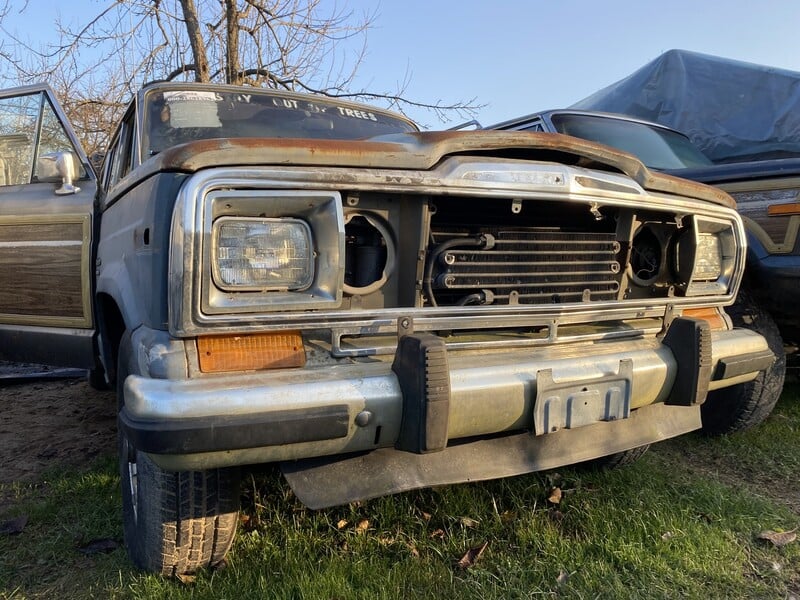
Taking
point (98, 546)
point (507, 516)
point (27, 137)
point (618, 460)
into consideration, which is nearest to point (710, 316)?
point (618, 460)

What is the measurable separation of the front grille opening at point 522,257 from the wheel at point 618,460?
36.2 inches

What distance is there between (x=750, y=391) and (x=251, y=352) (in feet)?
9.58

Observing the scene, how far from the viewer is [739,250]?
9.15ft

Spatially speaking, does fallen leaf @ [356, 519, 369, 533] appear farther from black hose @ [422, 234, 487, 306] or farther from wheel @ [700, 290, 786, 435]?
wheel @ [700, 290, 786, 435]

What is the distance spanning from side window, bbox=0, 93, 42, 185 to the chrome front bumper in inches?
106

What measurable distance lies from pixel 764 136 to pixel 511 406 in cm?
700

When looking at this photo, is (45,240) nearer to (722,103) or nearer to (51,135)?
(51,135)

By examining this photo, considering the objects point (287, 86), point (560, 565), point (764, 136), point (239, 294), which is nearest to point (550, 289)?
point (560, 565)

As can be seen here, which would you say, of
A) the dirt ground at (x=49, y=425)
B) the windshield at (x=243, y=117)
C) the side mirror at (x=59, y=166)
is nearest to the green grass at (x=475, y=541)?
the dirt ground at (x=49, y=425)

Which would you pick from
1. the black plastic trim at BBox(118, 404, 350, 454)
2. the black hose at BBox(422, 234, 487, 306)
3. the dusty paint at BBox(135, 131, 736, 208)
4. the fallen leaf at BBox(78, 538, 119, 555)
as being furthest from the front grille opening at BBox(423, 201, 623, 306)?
the fallen leaf at BBox(78, 538, 119, 555)

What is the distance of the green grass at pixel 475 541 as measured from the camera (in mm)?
2057

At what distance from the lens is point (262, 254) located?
177cm

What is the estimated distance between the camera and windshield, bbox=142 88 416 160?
2.92 m

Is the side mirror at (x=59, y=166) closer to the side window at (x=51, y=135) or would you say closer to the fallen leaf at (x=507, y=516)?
the side window at (x=51, y=135)
